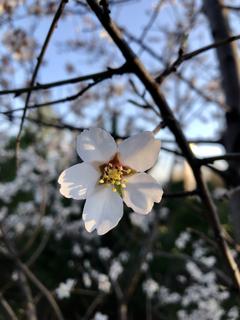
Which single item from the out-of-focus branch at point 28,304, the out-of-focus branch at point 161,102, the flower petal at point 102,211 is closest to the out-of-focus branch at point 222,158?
the out-of-focus branch at point 161,102

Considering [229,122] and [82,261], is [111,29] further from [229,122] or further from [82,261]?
[82,261]

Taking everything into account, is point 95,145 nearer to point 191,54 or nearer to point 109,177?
point 109,177

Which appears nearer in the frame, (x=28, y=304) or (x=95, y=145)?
(x=95, y=145)

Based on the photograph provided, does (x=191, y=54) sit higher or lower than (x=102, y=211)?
higher

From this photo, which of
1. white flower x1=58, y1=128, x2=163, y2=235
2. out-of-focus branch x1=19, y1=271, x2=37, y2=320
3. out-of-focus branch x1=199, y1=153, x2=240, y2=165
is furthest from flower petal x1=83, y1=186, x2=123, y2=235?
out-of-focus branch x1=19, y1=271, x2=37, y2=320

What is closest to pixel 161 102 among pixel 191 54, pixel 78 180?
pixel 191 54

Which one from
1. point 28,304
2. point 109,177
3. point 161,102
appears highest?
point 161,102

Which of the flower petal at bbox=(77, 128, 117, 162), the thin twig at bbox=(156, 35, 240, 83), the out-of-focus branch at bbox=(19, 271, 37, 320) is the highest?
the thin twig at bbox=(156, 35, 240, 83)

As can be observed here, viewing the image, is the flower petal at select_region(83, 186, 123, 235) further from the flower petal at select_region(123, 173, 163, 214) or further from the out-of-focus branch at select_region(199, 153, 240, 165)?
the out-of-focus branch at select_region(199, 153, 240, 165)
